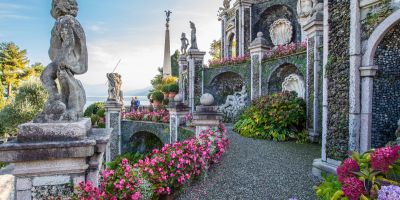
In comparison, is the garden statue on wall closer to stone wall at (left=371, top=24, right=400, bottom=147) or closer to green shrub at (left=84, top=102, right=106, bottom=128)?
green shrub at (left=84, top=102, right=106, bottom=128)

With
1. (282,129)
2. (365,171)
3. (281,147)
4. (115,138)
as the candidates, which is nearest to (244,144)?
(281,147)

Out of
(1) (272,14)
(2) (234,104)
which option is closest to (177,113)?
(2) (234,104)

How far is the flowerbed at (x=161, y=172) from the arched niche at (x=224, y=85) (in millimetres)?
8997

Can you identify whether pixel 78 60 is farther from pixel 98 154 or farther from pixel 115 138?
pixel 115 138

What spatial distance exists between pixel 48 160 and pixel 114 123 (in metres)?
12.9

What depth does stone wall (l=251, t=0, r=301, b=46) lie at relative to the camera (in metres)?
16.3

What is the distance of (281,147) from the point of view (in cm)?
715

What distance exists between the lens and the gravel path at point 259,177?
14.1ft

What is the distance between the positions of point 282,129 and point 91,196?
22.8 ft

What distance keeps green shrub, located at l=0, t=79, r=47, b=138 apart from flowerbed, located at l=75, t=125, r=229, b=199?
1647 cm

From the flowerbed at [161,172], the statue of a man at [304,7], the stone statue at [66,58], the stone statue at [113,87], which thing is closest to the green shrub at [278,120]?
the flowerbed at [161,172]

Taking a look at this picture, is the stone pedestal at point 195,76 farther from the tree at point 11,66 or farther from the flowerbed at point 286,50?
the tree at point 11,66

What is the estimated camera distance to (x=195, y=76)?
50.6 ft

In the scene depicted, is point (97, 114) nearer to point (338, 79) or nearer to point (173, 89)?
point (173, 89)
